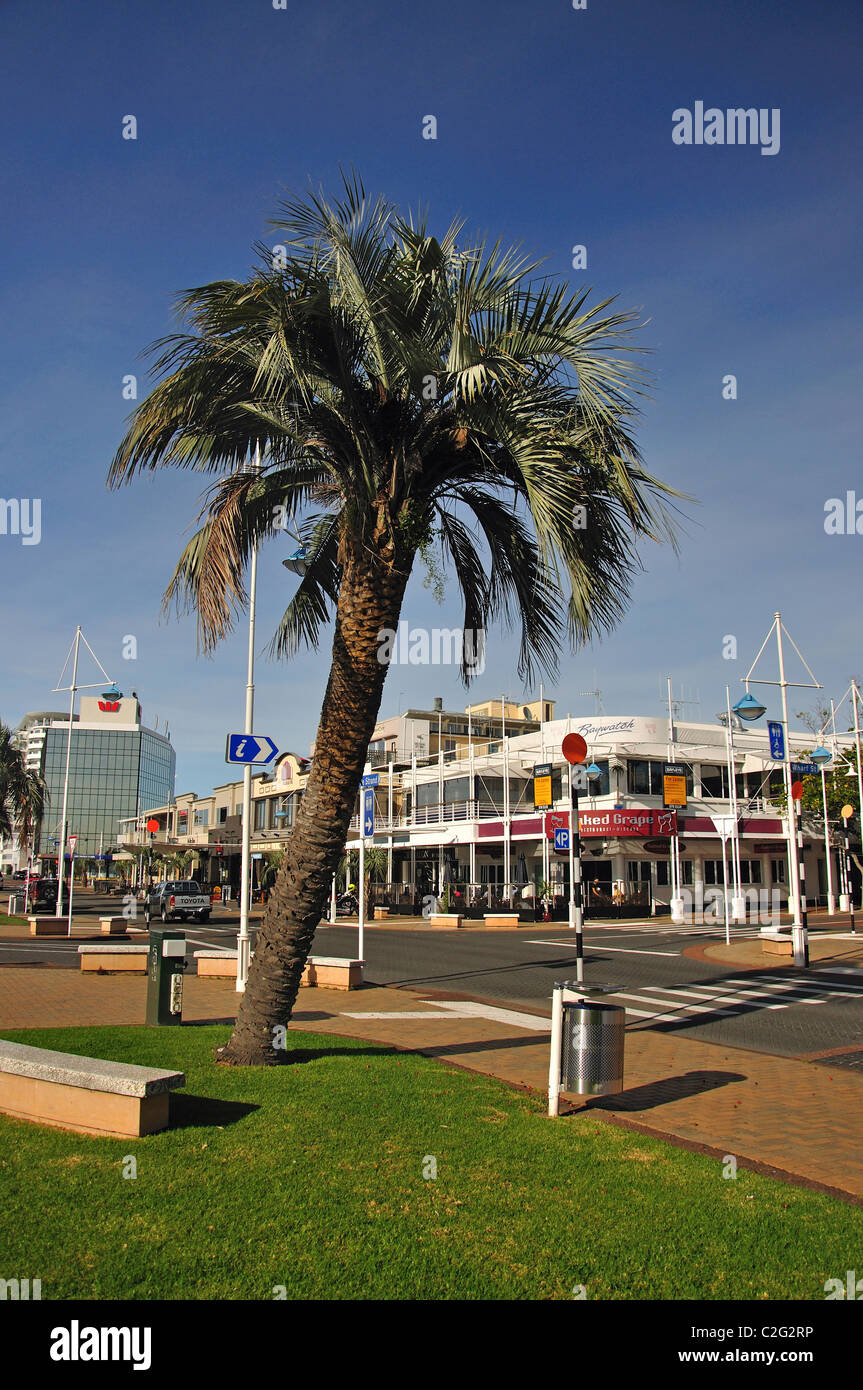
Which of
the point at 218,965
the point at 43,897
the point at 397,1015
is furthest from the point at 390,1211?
the point at 43,897

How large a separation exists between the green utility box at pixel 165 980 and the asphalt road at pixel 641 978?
5.87 meters

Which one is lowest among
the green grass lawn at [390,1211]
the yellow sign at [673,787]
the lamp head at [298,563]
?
the green grass lawn at [390,1211]

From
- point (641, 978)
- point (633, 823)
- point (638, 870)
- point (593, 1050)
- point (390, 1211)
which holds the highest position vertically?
point (633, 823)

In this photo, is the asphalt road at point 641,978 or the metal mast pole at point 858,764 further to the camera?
the metal mast pole at point 858,764

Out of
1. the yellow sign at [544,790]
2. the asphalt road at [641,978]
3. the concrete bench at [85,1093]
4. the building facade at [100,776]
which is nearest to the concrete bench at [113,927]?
the asphalt road at [641,978]

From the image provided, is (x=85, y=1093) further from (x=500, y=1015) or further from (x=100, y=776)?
(x=100, y=776)

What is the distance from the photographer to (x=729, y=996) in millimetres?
15602

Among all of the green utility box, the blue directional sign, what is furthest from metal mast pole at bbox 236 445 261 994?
the green utility box

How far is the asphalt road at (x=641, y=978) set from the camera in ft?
41.4

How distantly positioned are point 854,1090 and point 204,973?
11.4 meters

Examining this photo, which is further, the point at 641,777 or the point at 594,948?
the point at 641,777

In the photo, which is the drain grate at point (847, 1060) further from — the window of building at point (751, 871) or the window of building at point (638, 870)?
the window of building at point (751, 871)

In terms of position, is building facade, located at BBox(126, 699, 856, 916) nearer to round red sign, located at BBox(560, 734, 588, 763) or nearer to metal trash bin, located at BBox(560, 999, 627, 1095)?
round red sign, located at BBox(560, 734, 588, 763)

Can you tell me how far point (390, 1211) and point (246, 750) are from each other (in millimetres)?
9158
